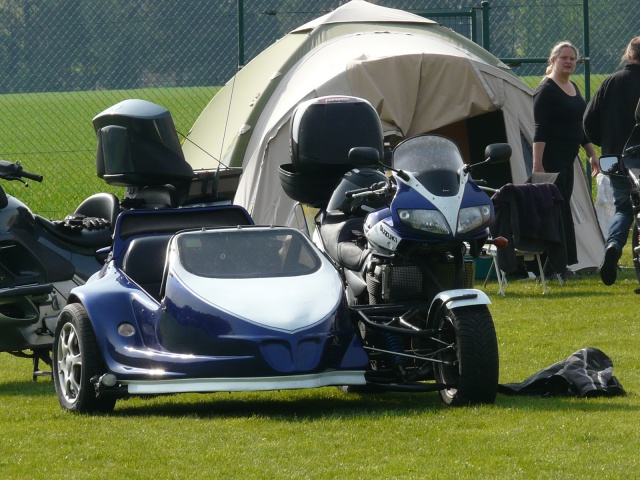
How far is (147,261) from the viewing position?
773 cm

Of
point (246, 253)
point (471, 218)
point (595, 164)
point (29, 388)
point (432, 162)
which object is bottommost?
point (29, 388)

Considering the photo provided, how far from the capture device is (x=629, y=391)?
7.40 metres

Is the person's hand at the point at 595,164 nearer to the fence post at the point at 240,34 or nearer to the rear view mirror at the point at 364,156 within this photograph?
the fence post at the point at 240,34

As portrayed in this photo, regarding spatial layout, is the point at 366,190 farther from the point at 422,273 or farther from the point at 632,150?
the point at 632,150

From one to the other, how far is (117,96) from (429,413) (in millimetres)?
16848

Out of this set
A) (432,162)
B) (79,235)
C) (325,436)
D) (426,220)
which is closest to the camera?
(325,436)

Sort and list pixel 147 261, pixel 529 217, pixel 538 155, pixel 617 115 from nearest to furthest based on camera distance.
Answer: pixel 147 261 → pixel 529 217 → pixel 617 115 → pixel 538 155

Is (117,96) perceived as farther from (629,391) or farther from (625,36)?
(629,391)

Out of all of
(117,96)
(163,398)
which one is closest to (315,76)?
(163,398)

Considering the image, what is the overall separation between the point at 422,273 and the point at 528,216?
465cm

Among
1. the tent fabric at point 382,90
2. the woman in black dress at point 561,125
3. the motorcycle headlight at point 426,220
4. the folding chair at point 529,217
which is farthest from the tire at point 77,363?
the woman in black dress at point 561,125

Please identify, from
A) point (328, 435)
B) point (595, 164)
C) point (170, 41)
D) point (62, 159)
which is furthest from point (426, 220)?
point (62, 159)

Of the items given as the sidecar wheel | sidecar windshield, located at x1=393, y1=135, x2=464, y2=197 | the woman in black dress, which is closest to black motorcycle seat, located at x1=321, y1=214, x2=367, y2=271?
sidecar windshield, located at x1=393, y1=135, x2=464, y2=197

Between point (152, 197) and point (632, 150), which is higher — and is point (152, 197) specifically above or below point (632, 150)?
above
